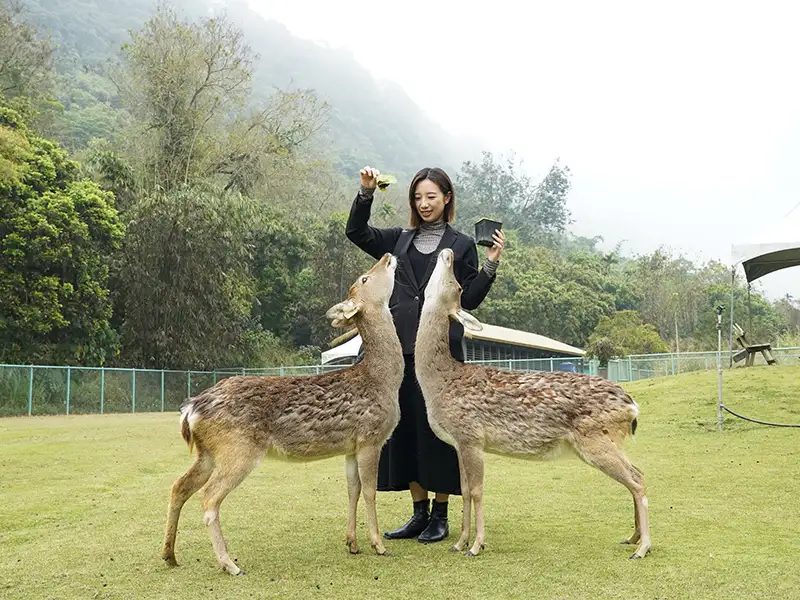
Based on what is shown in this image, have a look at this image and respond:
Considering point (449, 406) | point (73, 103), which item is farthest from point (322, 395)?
point (73, 103)

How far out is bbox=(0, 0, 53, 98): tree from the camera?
3866 centimetres

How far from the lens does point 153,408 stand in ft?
92.7

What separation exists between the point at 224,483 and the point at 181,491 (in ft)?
1.14

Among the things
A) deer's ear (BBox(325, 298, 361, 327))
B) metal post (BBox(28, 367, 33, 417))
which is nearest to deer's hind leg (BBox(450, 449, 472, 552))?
deer's ear (BBox(325, 298, 361, 327))

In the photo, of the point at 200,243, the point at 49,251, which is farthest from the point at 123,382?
the point at 200,243

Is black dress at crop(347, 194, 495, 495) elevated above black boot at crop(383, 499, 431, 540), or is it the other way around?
black dress at crop(347, 194, 495, 495)

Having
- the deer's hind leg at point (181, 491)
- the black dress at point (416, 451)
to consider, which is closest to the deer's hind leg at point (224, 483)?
the deer's hind leg at point (181, 491)

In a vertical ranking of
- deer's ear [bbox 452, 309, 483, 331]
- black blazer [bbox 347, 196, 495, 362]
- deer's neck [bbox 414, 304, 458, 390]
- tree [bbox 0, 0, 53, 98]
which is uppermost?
tree [bbox 0, 0, 53, 98]

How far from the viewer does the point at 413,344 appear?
219 inches

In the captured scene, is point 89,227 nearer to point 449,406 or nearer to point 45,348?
point 45,348

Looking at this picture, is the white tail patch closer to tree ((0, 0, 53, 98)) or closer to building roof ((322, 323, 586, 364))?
building roof ((322, 323, 586, 364))

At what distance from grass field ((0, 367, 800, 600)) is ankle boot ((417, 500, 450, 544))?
0.13m

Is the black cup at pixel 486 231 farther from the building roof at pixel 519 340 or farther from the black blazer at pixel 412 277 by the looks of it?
the building roof at pixel 519 340

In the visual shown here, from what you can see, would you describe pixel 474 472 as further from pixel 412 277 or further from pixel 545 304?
pixel 545 304
